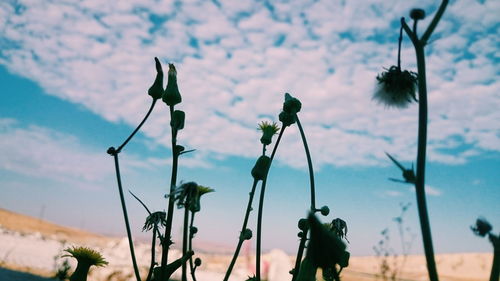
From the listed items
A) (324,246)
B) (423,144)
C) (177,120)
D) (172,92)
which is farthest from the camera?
(172,92)

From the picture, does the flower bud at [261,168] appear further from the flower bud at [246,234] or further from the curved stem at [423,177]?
the curved stem at [423,177]

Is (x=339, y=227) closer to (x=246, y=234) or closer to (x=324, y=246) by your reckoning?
(x=246, y=234)

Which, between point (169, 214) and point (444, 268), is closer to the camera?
point (169, 214)

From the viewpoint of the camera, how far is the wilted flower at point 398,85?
69.4 inches

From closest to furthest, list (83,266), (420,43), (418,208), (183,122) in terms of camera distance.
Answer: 1. (418,208)
2. (420,43)
3. (183,122)
4. (83,266)

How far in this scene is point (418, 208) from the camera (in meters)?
0.97

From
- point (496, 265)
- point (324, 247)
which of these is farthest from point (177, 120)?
point (496, 265)

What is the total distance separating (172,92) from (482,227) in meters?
1.15

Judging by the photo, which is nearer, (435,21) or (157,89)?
(435,21)

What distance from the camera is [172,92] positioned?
1.52m

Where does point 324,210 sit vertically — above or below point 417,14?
below

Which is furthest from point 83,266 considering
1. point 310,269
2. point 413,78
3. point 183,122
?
point 413,78

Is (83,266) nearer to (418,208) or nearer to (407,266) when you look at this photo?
(418,208)

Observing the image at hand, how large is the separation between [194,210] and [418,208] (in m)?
0.73
